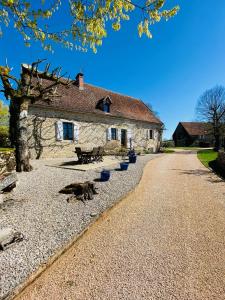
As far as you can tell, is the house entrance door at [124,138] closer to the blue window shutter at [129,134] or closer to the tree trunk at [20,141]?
the blue window shutter at [129,134]

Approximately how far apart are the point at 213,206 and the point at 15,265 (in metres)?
4.87

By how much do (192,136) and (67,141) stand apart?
38.2m

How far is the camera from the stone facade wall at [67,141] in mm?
12820

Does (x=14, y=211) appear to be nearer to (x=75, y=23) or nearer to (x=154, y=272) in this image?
(x=154, y=272)

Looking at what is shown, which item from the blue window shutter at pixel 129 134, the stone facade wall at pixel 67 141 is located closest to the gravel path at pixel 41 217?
the stone facade wall at pixel 67 141

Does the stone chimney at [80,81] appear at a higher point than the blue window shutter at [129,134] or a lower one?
higher

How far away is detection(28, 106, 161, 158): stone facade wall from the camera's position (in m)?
12.8

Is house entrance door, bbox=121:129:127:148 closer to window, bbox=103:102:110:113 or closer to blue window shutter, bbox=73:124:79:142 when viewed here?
window, bbox=103:102:110:113

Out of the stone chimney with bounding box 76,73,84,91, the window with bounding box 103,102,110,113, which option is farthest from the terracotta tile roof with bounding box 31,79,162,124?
the window with bounding box 103,102,110,113

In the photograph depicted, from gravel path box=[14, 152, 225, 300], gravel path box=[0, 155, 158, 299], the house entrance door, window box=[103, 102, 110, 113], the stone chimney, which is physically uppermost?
the stone chimney

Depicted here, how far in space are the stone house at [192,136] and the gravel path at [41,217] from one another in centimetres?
4190

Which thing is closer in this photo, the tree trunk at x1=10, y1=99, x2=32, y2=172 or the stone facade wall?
the tree trunk at x1=10, y1=99, x2=32, y2=172

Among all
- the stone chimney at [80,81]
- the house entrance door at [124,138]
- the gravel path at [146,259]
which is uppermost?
the stone chimney at [80,81]

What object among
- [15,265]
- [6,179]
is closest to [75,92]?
[6,179]
